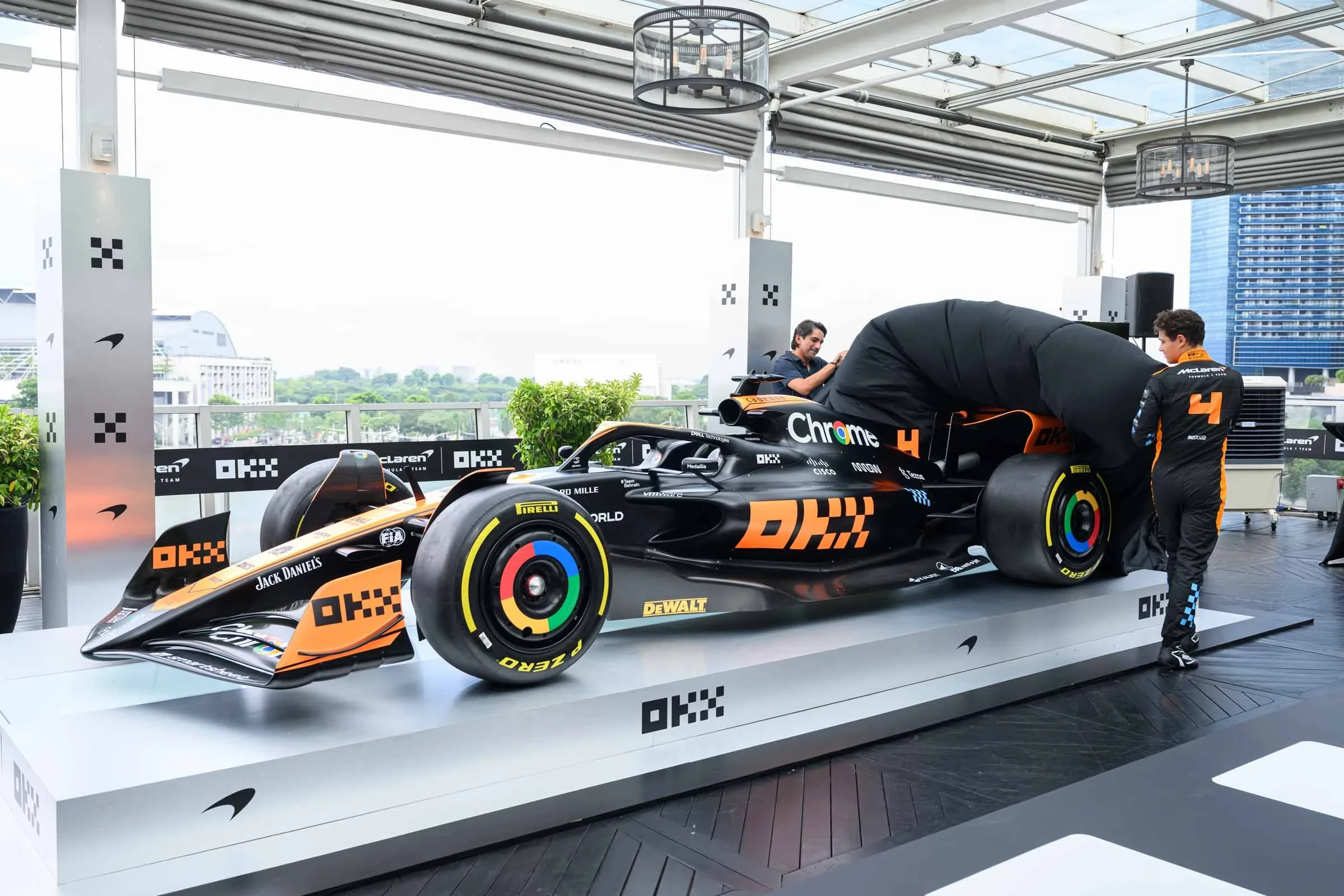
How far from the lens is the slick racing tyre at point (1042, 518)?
Answer: 15.0 feet

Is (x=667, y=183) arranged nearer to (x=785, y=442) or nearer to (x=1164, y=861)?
(x=785, y=442)

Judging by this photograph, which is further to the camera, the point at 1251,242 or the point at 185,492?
the point at 1251,242

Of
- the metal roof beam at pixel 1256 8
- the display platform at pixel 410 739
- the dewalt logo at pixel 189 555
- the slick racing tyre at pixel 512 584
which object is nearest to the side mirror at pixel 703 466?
the display platform at pixel 410 739

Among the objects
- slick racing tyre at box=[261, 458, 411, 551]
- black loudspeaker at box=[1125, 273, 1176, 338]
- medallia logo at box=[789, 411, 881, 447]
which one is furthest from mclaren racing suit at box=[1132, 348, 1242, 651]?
black loudspeaker at box=[1125, 273, 1176, 338]

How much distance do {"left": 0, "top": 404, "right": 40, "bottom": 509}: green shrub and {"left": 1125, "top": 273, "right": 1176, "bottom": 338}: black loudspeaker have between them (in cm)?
930

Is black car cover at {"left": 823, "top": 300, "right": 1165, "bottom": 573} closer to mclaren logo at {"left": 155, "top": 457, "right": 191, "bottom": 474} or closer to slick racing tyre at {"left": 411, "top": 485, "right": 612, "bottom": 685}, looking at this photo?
slick racing tyre at {"left": 411, "top": 485, "right": 612, "bottom": 685}

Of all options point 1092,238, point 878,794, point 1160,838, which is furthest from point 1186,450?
point 1092,238

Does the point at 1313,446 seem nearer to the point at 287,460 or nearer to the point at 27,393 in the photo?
the point at 287,460

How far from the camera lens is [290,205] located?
8.48 metres

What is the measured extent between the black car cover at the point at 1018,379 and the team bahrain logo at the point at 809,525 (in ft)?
2.19

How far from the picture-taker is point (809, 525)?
160 inches

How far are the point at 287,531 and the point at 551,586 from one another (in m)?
1.42

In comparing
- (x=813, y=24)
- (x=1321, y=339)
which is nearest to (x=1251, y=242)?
(x=1321, y=339)

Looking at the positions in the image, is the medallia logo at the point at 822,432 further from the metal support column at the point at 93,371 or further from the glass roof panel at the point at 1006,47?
the glass roof panel at the point at 1006,47
